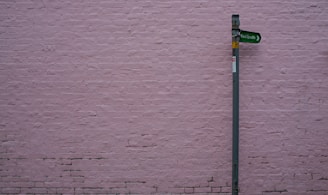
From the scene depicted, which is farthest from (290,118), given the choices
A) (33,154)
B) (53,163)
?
(33,154)

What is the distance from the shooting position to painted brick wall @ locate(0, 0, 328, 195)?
168 inches

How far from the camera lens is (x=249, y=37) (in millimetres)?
3932

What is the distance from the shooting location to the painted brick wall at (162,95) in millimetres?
4277

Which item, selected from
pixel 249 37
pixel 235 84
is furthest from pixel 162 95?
pixel 249 37

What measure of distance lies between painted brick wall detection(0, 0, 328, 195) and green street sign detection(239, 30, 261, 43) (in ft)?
0.92

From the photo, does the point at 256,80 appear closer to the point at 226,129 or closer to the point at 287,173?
the point at 226,129

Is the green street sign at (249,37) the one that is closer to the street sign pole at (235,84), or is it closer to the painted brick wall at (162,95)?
the street sign pole at (235,84)

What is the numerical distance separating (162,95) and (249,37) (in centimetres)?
159

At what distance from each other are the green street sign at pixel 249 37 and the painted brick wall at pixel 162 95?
279 mm

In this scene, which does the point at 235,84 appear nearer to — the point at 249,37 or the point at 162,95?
the point at 249,37

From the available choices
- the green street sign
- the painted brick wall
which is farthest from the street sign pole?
the painted brick wall

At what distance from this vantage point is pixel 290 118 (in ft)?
14.1

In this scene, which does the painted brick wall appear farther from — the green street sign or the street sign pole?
the street sign pole

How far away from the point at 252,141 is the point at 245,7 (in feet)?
7.08
